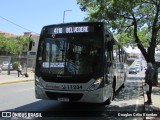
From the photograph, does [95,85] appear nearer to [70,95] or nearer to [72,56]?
[70,95]

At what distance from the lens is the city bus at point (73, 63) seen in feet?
39.1

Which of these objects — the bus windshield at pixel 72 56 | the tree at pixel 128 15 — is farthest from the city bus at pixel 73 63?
the tree at pixel 128 15

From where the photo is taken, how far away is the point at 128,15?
2738cm

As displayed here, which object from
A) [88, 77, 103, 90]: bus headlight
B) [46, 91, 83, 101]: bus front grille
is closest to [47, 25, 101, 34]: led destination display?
[88, 77, 103, 90]: bus headlight

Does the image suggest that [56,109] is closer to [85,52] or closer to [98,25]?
[85,52]

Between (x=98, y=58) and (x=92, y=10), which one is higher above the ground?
(x=92, y=10)

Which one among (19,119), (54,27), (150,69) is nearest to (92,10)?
(150,69)

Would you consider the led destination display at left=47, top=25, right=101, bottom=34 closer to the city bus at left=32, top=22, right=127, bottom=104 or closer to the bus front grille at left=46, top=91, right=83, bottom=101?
the city bus at left=32, top=22, right=127, bottom=104

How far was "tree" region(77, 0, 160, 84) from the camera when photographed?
2445 centimetres

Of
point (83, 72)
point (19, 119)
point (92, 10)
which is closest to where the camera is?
point (19, 119)

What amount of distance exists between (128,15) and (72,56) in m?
16.0

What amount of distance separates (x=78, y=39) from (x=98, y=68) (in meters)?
1.24

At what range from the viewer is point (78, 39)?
12.4 metres

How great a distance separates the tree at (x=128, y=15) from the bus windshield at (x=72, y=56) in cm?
1094
